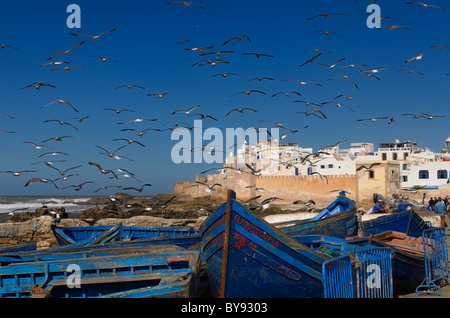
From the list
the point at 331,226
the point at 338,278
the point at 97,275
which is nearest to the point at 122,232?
the point at 331,226

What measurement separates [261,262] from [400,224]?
28.9 feet

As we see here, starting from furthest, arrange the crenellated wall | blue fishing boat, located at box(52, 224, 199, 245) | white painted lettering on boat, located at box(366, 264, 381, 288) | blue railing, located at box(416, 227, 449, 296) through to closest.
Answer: the crenellated wall < blue fishing boat, located at box(52, 224, 199, 245) < blue railing, located at box(416, 227, 449, 296) < white painted lettering on boat, located at box(366, 264, 381, 288)

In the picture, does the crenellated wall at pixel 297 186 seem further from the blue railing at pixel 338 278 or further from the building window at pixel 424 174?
the blue railing at pixel 338 278

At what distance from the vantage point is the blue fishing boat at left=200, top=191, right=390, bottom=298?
7645 millimetres

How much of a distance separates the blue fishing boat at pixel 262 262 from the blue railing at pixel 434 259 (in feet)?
9.24

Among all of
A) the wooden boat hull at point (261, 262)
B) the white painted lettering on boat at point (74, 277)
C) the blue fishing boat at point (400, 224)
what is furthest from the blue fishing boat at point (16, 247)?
the blue fishing boat at point (400, 224)

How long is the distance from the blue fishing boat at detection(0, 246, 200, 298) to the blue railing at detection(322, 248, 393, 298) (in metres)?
2.24

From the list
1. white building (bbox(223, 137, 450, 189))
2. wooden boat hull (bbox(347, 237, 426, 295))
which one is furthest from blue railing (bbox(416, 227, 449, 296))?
white building (bbox(223, 137, 450, 189))

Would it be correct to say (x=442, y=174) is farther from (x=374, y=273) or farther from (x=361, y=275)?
(x=361, y=275)

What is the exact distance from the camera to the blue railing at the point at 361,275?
22.2 feet

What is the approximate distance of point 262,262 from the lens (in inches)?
303

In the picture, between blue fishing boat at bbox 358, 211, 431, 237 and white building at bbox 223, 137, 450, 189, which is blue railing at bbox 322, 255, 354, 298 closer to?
blue fishing boat at bbox 358, 211, 431, 237
